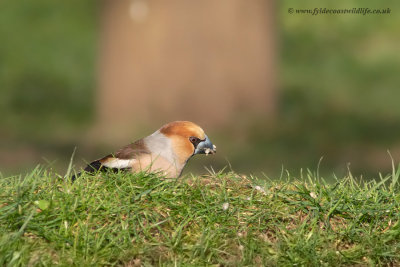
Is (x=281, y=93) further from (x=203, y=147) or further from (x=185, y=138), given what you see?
(x=185, y=138)

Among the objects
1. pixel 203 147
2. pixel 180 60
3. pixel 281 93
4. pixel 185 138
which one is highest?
pixel 185 138

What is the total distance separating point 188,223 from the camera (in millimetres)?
5117

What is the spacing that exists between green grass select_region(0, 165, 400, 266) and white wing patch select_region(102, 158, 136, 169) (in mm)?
225

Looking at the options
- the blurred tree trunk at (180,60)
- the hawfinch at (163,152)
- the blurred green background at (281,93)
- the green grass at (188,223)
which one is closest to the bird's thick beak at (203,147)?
the hawfinch at (163,152)

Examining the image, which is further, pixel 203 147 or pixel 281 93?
pixel 281 93

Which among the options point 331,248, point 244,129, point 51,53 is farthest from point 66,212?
point 51,53

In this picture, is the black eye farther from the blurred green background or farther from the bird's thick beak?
the blurred green background

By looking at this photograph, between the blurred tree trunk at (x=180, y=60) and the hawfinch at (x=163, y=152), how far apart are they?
525 centimetres

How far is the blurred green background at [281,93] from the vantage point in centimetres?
1116

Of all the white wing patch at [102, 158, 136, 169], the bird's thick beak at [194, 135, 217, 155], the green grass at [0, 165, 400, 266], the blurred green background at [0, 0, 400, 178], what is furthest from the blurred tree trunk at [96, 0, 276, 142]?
the green grass at [0, 165, 400, 266]

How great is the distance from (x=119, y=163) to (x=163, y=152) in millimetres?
331

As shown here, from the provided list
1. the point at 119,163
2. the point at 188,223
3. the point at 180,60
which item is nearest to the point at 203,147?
the point at 119,163

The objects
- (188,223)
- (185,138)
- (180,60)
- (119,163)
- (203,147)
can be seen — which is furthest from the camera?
(180,60)

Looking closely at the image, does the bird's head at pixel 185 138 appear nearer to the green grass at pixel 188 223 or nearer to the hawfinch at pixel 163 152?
the hawfinch at pixel 163 152
